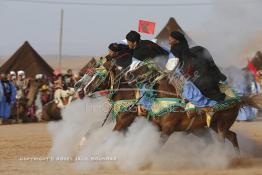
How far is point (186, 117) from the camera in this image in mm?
10539

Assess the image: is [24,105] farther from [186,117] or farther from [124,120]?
[186,117]

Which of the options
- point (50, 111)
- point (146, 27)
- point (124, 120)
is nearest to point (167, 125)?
point (124, 120)

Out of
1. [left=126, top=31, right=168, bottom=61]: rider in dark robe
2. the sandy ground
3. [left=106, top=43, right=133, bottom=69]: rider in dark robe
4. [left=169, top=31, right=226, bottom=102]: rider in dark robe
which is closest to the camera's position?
the sandy ground

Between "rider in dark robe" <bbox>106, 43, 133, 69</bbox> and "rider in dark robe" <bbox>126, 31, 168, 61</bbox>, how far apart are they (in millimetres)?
146

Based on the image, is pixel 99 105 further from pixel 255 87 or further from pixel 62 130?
pixel 255 87

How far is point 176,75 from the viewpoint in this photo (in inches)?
422

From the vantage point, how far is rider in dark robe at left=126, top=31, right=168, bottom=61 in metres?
11.0

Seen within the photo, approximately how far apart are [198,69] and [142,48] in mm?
1040

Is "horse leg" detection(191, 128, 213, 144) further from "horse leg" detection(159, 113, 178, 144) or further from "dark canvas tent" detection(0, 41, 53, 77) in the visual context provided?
"dark canvas tent" detection(0, 41, 53, 77)

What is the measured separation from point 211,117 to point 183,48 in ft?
4.11

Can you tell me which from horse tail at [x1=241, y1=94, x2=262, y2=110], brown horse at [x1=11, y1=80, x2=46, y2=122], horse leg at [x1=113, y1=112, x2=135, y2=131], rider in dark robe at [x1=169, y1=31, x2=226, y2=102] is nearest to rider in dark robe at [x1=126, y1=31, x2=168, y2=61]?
rider in dark robe at [x1=169, y1=31, x2=226, y2=102]

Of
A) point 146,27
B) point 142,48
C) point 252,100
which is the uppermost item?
point 146,27

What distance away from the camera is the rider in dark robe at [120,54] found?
11414 mm

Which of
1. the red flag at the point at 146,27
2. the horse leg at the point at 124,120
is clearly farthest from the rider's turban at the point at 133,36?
the red flag at the point at 146,27
